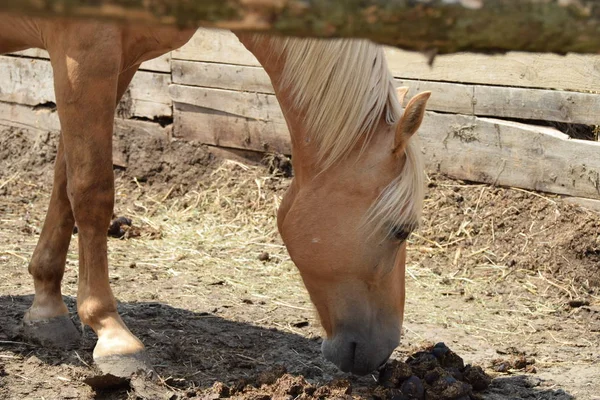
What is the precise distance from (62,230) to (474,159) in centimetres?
271

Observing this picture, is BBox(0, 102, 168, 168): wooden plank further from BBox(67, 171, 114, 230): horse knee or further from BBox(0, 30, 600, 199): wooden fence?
BBox(67, 171, 114, 230): horse knee

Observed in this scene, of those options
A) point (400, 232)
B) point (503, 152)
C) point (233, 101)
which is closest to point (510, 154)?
point (503, 152)

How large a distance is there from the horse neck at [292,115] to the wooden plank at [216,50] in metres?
2.80

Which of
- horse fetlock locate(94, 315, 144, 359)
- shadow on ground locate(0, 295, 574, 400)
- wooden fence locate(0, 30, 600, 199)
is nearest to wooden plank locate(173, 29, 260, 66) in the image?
wooden fence locate(0, 30, 600, 199)

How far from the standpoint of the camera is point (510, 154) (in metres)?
4.79

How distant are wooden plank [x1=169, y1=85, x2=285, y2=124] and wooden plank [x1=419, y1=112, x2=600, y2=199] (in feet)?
3.87

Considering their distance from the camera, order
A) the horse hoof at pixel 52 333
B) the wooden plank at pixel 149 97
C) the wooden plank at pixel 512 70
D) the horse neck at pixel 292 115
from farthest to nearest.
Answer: the wooden plank at pixel 149 97, the wooden plank at pixel 512 70, the horse hoof at pixel 52 333, the horse neck at pixel 292 115

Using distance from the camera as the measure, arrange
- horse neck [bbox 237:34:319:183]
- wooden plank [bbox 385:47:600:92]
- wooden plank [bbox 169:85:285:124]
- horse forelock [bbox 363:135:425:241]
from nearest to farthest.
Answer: horse forelock [bbox 363:135:425:241], horse neck [bbox 237:34:319:183], wooden plank [bbox 385:47:600:92], wooden plank [bbox 169:85:285:124]

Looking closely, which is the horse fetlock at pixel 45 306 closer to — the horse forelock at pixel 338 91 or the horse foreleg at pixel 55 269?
the horse foreleg at pixel 55 269

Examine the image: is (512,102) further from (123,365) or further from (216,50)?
(123,365)

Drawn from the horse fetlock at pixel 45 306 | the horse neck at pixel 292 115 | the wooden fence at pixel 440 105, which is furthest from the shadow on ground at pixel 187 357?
the wooden fence at pixel 440 105

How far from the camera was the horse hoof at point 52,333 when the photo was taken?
322 centimetres

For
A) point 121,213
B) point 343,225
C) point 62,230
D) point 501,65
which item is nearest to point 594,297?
point 501,65

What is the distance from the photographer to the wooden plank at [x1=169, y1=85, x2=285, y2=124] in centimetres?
570
